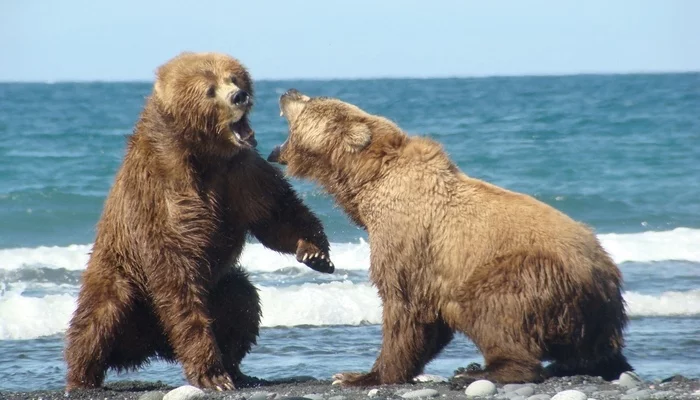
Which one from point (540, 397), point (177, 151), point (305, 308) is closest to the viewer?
point (540, 397)

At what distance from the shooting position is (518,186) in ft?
71.3

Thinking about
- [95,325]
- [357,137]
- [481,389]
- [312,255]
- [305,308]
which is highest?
[357,137]

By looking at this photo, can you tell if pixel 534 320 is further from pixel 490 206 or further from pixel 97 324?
pixel 97 324

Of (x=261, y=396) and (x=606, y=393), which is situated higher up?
(x=606, y=393)

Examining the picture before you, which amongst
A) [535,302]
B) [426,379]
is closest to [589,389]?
[535,302]

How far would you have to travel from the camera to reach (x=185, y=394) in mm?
6391

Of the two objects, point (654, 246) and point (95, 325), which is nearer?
point (95, 325)

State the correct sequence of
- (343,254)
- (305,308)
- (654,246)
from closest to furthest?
(305,308), (343,254), (654,246)

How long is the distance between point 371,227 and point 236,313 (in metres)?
1.06

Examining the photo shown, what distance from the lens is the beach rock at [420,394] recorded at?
6.40 m

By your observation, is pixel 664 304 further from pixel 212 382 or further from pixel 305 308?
pixel 212 382

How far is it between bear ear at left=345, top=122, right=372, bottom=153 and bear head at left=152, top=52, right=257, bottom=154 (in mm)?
717

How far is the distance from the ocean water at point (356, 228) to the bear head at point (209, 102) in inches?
39.9

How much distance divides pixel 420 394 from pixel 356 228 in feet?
36.3
